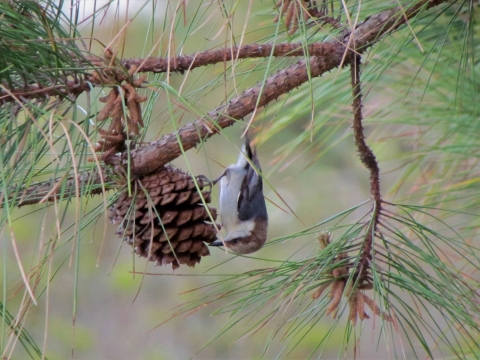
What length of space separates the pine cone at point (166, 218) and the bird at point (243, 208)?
0.68 meters

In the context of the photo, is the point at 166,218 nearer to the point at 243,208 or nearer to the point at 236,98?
the point at 236,98

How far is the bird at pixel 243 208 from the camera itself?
1677 millimetres

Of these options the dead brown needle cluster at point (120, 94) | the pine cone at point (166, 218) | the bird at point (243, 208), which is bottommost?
the bird at point (243, 208)

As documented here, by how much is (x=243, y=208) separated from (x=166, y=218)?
3.28ft

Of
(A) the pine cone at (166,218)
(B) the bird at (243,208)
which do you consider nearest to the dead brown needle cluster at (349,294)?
(A) the pine cone at (166,218)

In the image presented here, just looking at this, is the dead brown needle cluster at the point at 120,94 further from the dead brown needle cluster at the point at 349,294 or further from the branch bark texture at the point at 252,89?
the dead brown needle cluster at the point at 349,294

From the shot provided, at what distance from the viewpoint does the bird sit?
1.68 metres

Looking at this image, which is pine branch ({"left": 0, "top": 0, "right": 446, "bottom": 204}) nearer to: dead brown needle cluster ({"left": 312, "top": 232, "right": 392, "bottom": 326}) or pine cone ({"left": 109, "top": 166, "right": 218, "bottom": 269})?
pine cone ({"left": 109, "top": 166, "right": 218, "bottom": 269})

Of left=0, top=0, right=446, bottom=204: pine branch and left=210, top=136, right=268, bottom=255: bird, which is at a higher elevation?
left=0, top=0, right=446, bottom=204: pine branch

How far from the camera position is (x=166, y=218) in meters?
0.88

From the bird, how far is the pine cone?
68cm

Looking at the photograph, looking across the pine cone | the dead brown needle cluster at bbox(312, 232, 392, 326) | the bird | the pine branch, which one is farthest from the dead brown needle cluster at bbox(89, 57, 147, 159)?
the bird

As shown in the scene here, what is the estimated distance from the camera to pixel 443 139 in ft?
4.05

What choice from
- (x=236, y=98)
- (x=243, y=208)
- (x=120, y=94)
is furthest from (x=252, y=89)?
(x=243, y=208)
